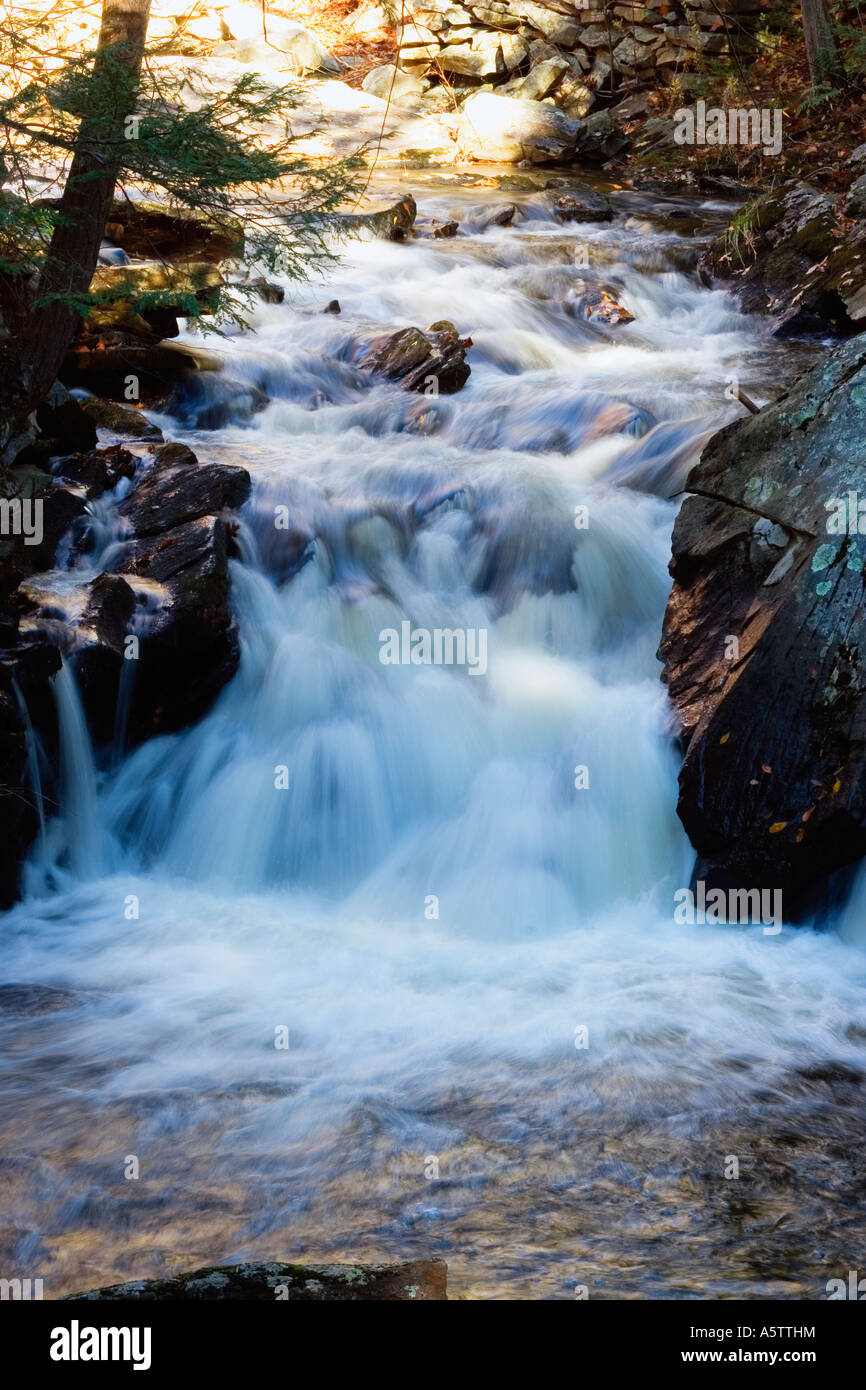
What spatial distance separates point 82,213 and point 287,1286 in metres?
5.88

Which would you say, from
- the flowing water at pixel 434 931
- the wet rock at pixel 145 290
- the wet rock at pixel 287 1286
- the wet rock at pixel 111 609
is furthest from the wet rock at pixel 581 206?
the wet rock at pixel 287 1286

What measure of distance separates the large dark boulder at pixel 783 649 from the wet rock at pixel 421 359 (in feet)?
14.5

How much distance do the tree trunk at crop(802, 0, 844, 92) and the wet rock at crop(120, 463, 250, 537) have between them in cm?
1181

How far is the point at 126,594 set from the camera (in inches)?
275

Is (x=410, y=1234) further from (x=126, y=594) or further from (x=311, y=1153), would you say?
(x=126, y=594)

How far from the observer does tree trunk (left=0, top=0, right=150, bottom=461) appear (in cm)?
585

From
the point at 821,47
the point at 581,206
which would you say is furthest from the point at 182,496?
the point at 821,47

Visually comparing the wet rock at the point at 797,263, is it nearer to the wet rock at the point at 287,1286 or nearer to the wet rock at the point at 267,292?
the wet rock at the point at 267,292

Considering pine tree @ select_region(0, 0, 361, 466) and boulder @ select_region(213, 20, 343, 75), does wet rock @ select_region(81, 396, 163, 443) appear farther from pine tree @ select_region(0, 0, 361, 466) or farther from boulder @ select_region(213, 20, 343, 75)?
boulder @ select_region(213, 20, 343, 75)

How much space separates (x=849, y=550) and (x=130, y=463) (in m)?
4.96

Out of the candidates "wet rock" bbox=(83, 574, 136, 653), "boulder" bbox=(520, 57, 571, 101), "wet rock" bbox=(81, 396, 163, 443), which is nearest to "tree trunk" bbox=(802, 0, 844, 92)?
"boulder" bbox=(520, 57, 571, 101)

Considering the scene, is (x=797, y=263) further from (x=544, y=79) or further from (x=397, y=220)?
(x=544, y=79)
